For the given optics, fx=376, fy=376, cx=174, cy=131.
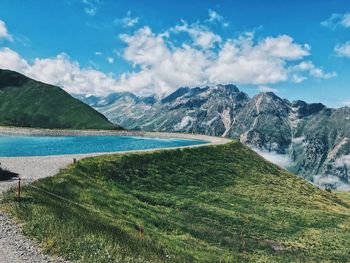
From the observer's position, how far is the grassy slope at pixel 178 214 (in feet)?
80.9

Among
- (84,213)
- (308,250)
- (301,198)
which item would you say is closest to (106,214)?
(84,213)

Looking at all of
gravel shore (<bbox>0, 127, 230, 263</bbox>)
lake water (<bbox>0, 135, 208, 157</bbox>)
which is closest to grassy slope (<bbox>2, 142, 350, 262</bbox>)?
gravel shore (<bbox>0, 127, 230, 263</bbox>)

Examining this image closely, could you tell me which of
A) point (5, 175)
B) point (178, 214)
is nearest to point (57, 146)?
point (5, 175)

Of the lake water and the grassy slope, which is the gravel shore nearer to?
the grassy slope

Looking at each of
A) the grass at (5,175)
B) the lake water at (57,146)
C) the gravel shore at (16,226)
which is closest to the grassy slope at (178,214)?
the gravel shore at (16,226)

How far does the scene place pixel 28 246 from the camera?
72.2ft

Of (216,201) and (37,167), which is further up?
(37,167)

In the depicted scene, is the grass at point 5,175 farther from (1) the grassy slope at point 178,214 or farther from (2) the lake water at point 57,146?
(2) the lake water at point 57,146

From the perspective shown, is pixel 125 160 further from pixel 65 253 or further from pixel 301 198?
pixel 65 253

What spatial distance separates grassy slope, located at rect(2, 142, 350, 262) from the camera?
24656 millimetres

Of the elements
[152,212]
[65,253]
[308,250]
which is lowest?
[308,250]

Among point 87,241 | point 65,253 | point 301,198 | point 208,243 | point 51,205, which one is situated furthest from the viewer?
point 301,198

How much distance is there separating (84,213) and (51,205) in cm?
279

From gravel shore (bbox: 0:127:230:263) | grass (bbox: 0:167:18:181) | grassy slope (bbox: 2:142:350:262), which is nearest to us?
gravel shore (bbox: 0:127:230:263)
